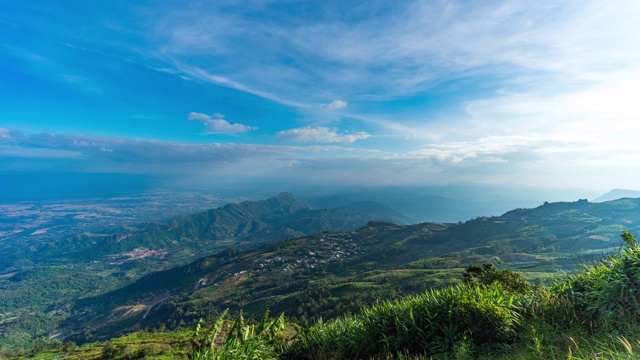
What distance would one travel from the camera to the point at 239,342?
6.46 meters

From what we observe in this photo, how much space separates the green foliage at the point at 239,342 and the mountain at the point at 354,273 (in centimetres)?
8038

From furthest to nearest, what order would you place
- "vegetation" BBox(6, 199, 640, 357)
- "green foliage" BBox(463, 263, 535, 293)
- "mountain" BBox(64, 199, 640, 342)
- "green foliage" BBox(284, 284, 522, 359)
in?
"mountain" BBox(64, 199, 640, 342) < "green foliage" BBox(463, 263, 535, 293) < "vegetation" BBox(6, 199, 640, 357) < "green foliage" BBox(284, 284, 522, 359)

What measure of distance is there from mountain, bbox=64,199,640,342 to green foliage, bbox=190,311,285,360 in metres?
80.4

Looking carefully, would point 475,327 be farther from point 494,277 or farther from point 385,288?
point 385,288

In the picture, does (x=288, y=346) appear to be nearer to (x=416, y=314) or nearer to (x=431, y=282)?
(x=416, y=314)

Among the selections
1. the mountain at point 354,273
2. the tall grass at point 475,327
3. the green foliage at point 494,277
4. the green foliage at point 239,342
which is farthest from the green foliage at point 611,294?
the mountain at point 354,273

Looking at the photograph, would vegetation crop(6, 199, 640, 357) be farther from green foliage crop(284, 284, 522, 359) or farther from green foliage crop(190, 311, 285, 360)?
green foliage crop(190, 311, 285, 360)

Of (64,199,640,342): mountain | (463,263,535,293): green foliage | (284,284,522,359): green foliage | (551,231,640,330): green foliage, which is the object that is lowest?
(64,199,640,342): mountain

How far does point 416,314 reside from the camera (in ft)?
24.9

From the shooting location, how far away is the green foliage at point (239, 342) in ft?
18.7

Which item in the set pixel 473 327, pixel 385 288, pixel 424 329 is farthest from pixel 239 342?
pixel 385 288

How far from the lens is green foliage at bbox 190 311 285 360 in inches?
224

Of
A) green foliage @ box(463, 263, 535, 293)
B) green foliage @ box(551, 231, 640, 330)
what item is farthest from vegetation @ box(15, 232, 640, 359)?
green foliage @ box(463, 263, 535, 293)

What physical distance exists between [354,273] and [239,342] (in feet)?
494
